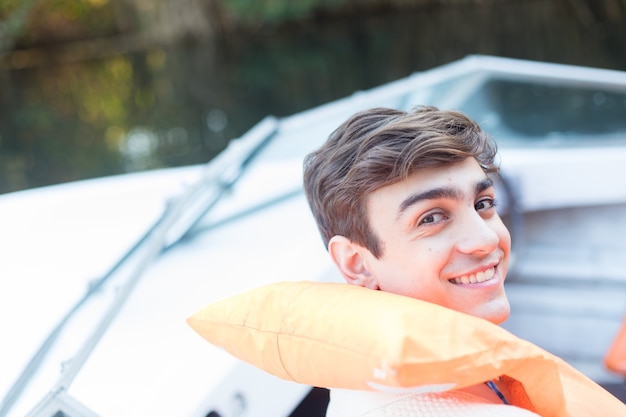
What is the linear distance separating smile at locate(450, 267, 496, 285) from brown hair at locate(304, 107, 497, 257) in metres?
0.13

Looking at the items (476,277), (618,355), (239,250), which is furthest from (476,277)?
(618,355)

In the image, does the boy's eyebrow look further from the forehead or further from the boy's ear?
the boy's ear

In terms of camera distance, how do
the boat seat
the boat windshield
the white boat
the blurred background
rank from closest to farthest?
the white boat < the boat seat < the boat windshield < the blurred background

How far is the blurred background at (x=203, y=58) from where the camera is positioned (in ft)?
30.0

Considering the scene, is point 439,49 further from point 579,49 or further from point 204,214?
point 204,214

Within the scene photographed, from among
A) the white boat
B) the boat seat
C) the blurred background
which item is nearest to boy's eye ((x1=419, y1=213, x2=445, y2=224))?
the white boat

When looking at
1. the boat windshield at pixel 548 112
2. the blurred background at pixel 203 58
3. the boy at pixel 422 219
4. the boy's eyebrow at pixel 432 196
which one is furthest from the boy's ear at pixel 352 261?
the blurred background at pixel 203 58

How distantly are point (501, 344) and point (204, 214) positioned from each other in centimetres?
122

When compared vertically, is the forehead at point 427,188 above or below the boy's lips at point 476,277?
above

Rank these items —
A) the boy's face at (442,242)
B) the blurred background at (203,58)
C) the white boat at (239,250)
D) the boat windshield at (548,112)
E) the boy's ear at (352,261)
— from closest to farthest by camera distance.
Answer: the boy's face at (442,242)
the boy's ear at (352,261)
the white boat at (239,250)
the boat windshield at (548,112)
the blurred background at (203,58)

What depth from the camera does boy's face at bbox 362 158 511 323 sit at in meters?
1.03

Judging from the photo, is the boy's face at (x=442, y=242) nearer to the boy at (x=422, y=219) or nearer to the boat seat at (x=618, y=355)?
the boy at (x=422, y=219)

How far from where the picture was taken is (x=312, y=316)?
39.9 inches

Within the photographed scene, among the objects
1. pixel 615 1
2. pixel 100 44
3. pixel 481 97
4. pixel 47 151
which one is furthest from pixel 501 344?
pixel 100 44
